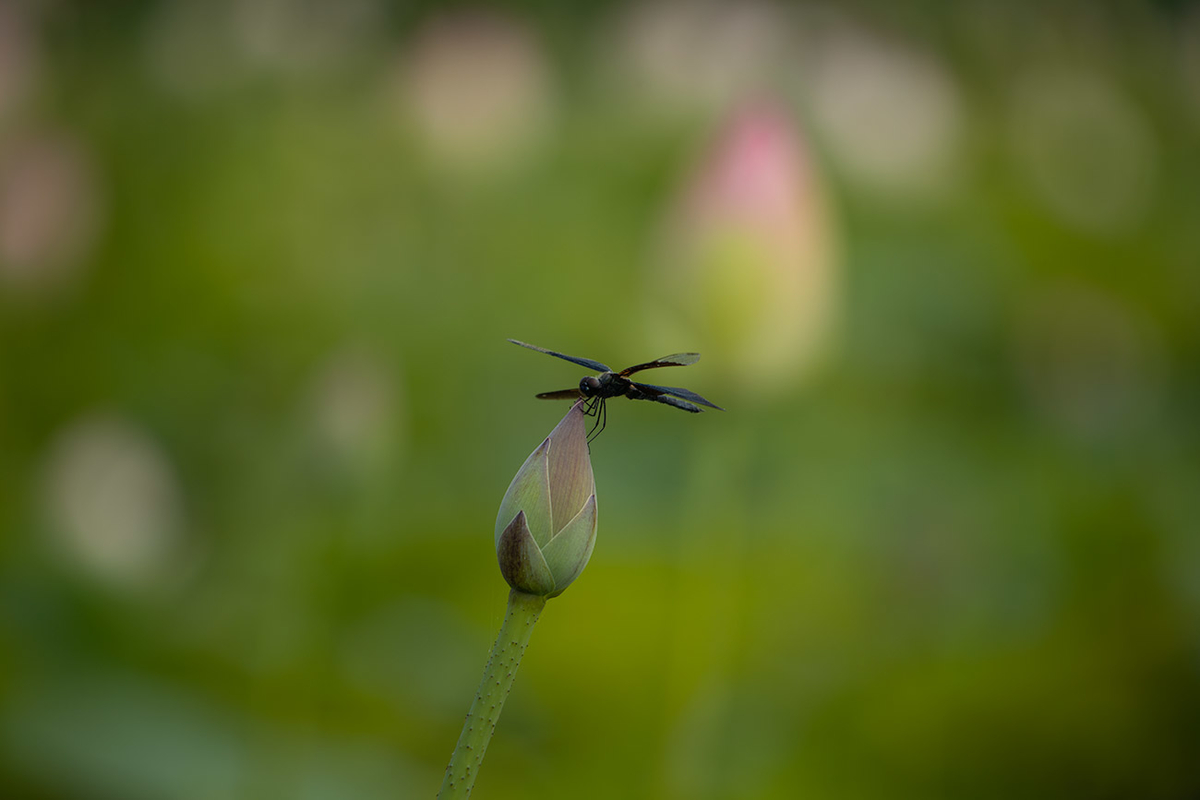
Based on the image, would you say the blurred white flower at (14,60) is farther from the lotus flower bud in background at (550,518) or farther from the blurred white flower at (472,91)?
the lotus flower bud in background at (550,518)

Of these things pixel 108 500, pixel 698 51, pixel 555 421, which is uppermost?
pixel 698 51

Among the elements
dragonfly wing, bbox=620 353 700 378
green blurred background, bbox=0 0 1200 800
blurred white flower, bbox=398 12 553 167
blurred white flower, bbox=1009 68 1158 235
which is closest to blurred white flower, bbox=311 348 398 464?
green blurred background, bbox=0 0 1200 800

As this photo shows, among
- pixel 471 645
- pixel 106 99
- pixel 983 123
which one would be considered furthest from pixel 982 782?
pixel 983 123

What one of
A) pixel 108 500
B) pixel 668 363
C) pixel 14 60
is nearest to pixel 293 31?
pixel 14 60

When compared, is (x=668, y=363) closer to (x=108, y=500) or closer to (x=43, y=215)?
(x=108, y=500)

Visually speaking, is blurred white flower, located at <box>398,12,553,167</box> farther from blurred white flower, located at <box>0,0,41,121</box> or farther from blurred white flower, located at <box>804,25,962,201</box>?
blurred white flower, located at <box>804,25,962,201</box>
